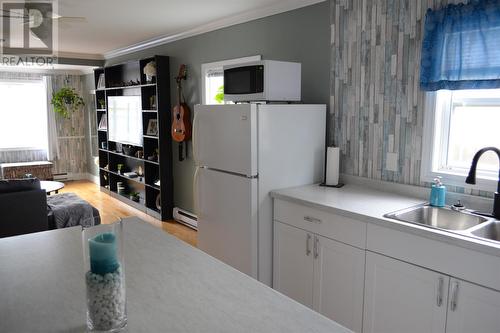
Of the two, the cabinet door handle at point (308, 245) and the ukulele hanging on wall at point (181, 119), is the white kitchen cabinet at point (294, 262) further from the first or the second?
the ukulele hanging on wall at point (181, 119)

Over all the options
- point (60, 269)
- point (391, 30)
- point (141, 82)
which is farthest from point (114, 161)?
point (60, 269)

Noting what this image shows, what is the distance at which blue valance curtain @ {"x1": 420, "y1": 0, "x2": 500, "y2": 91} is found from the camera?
2.20 m

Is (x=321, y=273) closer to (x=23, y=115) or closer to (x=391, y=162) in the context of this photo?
(x=391, y=162)

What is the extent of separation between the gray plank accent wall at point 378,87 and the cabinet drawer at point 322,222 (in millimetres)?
687

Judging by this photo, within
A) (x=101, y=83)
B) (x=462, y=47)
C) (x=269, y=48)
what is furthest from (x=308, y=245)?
(x=101, y=83)

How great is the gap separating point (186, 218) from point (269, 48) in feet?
8.16

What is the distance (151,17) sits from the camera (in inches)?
160

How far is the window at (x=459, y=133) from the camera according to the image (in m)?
2.41

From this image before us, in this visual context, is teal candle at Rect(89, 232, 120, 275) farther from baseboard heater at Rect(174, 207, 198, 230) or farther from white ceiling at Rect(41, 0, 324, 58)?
baseboard heater at Rect(174, 207, 198, 230)

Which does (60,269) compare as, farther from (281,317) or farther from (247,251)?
(247,251)

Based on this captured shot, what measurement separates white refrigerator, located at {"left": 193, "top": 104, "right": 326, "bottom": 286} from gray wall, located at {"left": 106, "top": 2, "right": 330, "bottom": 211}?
0.39 metres

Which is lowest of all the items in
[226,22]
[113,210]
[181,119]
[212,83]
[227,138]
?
[113,210]

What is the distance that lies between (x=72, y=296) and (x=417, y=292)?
5.33 feet

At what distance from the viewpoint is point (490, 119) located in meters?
2.42
